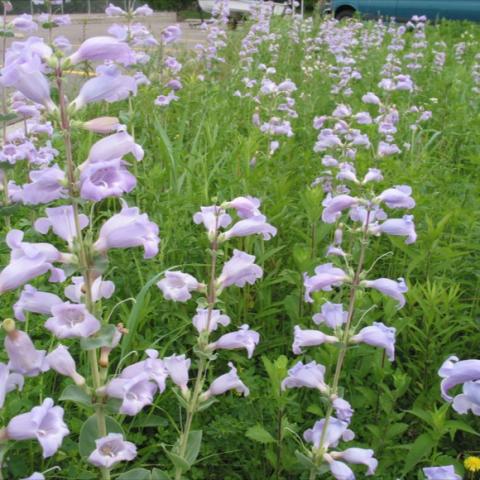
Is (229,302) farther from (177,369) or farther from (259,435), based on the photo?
(177,369)

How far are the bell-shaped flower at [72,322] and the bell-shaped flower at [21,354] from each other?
64mm

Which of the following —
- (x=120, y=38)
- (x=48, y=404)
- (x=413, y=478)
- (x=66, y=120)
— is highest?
(x=120, y=38)

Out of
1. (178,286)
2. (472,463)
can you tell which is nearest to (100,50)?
(178,286)

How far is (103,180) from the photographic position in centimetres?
137

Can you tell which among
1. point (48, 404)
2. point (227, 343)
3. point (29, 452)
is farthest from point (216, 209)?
point (29, 452)

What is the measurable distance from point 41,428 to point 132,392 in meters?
0.24

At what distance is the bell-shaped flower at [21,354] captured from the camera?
50.9 inches

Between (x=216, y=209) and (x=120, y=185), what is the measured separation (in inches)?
21.5

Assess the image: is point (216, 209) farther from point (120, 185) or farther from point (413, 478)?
point (413, 478)

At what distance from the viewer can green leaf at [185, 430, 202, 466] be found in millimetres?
1738

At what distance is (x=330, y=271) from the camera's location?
193 cm

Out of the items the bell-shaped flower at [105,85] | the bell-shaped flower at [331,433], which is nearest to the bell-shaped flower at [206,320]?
the bell-shaped flower at [331,433]

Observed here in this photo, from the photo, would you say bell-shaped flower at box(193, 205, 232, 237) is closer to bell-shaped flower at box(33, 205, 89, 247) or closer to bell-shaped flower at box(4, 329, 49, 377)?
bell-shaped flower at box(33, 205, 89, 247)

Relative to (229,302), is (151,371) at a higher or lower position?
higher
